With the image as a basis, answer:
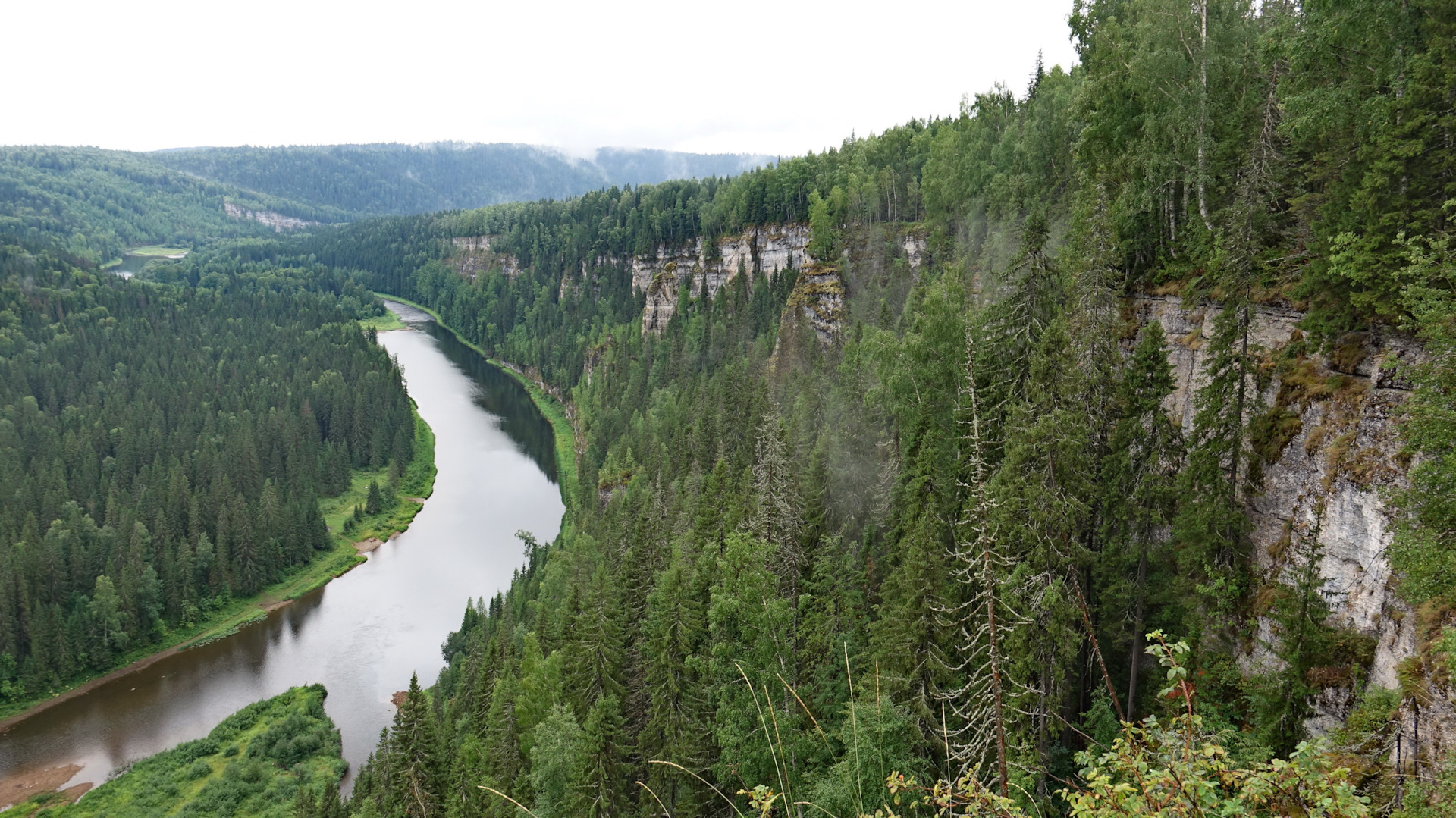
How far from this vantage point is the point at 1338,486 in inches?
714

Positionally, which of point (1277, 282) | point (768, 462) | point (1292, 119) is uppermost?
point (1292, 119)

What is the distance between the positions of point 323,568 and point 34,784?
Result: 3400 cm

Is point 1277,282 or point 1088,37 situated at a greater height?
point 1088,37

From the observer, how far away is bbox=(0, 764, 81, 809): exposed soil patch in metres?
50.7

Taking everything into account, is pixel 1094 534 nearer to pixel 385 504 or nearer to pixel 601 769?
pixel 601 769

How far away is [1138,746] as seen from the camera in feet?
24.0

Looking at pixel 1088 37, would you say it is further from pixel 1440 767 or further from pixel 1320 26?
pixel 1440 767

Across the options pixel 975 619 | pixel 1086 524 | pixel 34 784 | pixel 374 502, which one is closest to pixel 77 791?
pixel 34 784

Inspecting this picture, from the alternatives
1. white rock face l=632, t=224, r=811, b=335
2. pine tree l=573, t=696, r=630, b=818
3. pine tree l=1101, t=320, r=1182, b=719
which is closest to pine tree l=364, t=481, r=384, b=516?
white rock face l=632, t=224, r=811, b=335

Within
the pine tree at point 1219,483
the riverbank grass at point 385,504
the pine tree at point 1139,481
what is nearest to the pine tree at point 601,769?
the pine tree at point 1139,481

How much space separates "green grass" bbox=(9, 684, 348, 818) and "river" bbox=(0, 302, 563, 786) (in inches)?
83.5

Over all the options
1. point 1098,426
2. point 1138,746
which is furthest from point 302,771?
point 1138,746

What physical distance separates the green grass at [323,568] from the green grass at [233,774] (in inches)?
702

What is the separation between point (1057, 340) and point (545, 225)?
19091 cm
